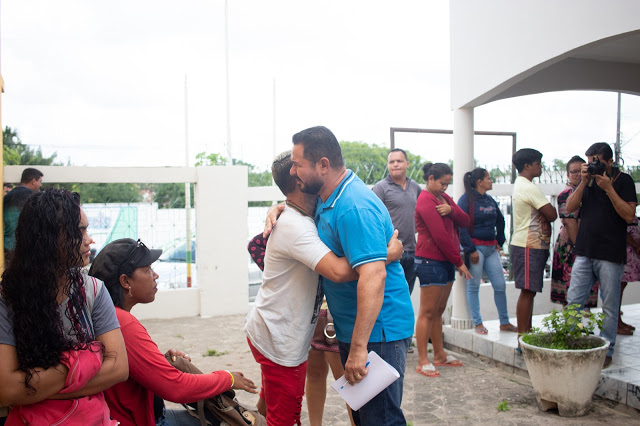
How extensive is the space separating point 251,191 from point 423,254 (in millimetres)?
4423

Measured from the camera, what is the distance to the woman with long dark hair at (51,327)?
1.69 m

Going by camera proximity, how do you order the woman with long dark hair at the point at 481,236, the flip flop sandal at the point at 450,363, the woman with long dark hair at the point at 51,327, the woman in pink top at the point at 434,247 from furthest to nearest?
the woman with long dark hair at the point at 481,236 → the flip flop sandal at the point at 450,363 → the woman in pink top at the point at 434,247 → the woman with long dark hair at the point at 51,327

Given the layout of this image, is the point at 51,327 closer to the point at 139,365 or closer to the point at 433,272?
the point at 139,365

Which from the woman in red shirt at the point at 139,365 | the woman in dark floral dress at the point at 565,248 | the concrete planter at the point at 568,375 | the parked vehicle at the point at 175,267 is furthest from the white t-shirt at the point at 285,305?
the parked vehicle at the point at 175,267

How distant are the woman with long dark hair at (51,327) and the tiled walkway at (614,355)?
12.1 feet

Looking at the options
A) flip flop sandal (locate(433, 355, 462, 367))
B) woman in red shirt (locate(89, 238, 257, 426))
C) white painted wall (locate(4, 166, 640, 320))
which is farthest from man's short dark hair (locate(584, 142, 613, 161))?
white painted wall (locate(4, 166, 640, 320))

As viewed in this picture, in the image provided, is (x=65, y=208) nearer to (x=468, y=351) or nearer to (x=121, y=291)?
(x=121, y=291)

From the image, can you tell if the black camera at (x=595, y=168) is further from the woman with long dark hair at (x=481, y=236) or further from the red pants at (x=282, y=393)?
the red pants at (x=282, y=393)

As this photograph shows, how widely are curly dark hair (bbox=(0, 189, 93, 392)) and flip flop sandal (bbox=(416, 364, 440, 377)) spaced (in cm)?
373

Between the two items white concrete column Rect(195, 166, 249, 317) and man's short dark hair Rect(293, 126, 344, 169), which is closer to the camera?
man's short dark hair Rect(293, 126, 344, 169)

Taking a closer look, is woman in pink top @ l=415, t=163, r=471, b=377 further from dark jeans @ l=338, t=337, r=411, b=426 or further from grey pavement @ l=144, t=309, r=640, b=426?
dark jeans @ l=338, t=337, r=411, b=426

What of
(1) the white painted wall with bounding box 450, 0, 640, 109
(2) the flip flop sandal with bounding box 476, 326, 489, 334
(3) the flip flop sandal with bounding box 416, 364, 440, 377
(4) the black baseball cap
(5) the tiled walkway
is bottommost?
(3) the flip flop sandal with bounding box 416, 364, 440, 377

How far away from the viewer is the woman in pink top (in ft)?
15.9

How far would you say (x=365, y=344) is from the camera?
2.21 meters
